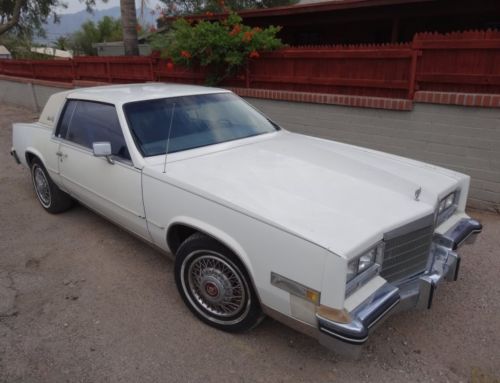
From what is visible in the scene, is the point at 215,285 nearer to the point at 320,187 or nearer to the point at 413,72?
the point at 320,187

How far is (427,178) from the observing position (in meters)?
3.07

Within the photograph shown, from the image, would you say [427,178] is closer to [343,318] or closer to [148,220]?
[343,318]

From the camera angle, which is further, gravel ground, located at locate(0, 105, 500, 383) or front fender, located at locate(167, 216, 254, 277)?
gravel ground, located at locate(0, 105, 500, 383)

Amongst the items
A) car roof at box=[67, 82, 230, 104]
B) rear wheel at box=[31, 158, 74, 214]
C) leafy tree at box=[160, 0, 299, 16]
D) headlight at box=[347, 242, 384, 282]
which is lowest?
rear wheel at box=[31, 158, 74, 214]

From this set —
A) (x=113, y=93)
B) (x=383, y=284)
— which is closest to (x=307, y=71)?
(x=113, y=93)

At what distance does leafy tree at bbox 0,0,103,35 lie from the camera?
2152cm

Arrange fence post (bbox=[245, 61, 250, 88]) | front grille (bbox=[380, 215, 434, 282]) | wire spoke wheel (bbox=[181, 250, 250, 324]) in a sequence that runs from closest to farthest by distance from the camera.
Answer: front grille (bbox=[380, 215, 434, 282])
wire spoke wheel (bbox=[181, 250, 250, 324])
fence post (bbox=[245, 61, 250, 88])

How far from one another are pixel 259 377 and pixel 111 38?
43671mm

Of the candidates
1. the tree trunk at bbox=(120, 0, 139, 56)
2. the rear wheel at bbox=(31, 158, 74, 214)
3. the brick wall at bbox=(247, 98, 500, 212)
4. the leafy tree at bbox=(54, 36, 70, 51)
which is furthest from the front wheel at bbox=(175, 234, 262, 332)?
the leafy tree at bbox=(54, 36, 70, 51)

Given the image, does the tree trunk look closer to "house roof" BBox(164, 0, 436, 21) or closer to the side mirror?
"house roof" BBox(164, 0, 436, 21)

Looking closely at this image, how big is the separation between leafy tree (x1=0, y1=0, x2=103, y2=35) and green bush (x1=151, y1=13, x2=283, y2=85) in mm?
18002

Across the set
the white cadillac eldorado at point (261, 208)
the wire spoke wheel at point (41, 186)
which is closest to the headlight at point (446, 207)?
the white cadillac eldorado at point (261, 208)

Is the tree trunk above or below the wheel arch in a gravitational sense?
above

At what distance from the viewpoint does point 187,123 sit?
3.57 m
